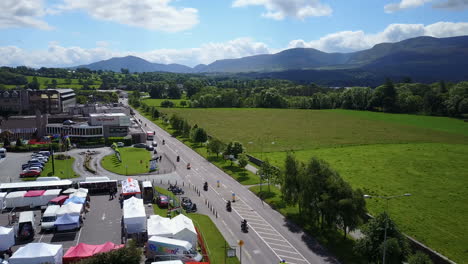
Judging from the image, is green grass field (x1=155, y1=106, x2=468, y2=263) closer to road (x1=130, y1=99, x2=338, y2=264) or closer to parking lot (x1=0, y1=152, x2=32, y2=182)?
road (x1=130, y1=99, x2=338, y2=264)

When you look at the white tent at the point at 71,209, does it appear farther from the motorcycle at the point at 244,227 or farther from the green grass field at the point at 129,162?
the green grass field at the point at 129,162

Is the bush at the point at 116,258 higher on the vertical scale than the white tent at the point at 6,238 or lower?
higher

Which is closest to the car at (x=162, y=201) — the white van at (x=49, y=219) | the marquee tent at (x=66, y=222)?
the marquee tent at (x=66, y=222)

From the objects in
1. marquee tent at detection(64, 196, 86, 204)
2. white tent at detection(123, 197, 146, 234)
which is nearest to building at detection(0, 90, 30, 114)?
marquee tent at detection(64, 196, 86, 204)

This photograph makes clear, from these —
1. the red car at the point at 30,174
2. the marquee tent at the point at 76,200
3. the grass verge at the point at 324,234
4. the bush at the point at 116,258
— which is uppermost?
the bush at the point at 116,258

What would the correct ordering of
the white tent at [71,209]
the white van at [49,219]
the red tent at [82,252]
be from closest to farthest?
the red tent at [82,252]
the white van at [49,219]
the white tent at [71,209]

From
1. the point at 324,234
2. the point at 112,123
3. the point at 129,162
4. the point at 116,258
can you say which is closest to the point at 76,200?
the point at 116,258

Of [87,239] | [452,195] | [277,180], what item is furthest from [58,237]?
[452,195]
